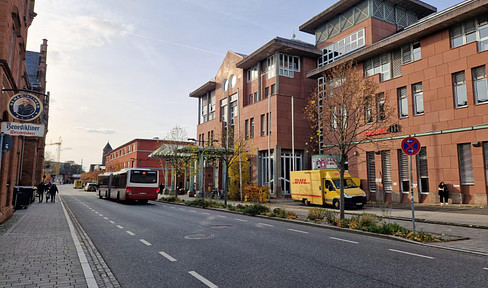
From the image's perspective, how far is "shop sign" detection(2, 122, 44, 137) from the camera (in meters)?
11.1

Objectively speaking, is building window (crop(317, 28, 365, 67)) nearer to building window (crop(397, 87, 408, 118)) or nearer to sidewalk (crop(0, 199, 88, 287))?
building window (crop(397, 87, 408, 118))

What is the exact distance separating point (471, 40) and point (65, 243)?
2659cm

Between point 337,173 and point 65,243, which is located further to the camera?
point 337,173

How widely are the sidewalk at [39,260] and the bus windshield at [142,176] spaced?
1564 cm

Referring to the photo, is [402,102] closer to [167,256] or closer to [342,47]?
[342,47]

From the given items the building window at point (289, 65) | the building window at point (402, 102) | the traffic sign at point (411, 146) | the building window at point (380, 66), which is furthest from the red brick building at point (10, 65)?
the building window at point (380, 66)

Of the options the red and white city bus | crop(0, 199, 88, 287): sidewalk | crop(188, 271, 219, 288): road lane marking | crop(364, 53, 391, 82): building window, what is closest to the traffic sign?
crop(188, 271, 219, 288): road lane marking

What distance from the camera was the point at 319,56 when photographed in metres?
40.0

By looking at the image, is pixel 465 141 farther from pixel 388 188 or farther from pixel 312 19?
pixel 312 19

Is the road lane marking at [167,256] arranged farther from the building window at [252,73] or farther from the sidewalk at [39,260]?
the building window at [252,73]

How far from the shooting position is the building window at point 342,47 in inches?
1373

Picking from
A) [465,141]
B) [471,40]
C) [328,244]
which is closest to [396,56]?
[471,40]

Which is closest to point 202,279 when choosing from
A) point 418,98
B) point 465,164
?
point 465,164

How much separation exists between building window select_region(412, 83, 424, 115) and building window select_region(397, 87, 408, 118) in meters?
0.83
